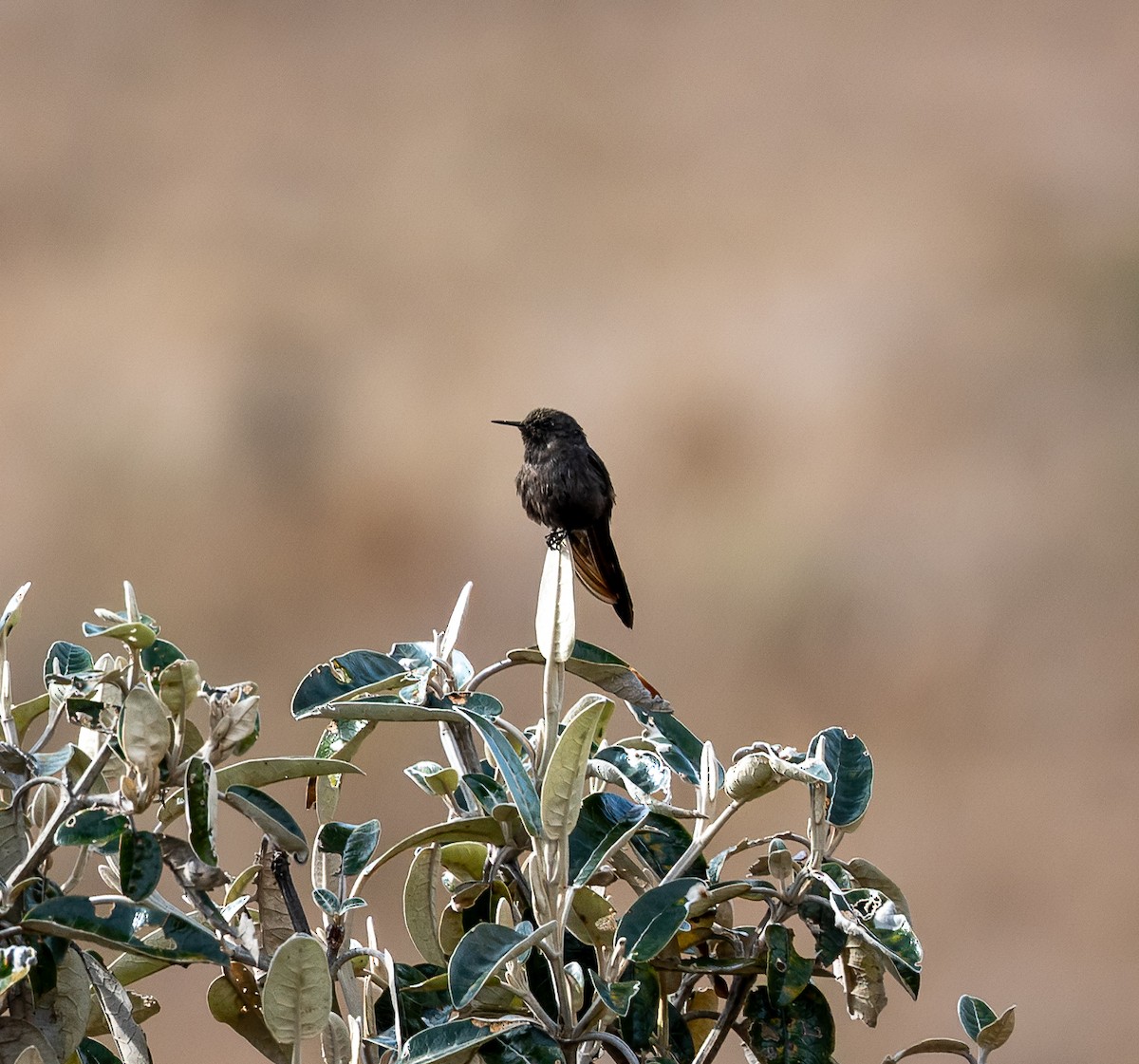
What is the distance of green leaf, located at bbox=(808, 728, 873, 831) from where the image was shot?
0.97 metres

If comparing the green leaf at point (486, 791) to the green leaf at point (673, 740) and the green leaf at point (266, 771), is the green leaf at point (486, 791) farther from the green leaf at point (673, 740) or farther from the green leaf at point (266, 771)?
the green leaf at point (673, 740)

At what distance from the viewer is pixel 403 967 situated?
95 centimetres

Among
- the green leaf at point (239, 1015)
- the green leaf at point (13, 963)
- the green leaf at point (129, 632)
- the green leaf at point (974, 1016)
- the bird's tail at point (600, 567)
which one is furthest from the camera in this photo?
the bird's tail at point (600, 567)

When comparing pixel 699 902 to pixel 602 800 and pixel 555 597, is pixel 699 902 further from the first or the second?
pixel 555 597

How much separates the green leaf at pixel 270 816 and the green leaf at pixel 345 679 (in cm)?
10

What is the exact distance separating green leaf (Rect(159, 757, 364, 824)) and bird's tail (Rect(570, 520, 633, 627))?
42.2 inches

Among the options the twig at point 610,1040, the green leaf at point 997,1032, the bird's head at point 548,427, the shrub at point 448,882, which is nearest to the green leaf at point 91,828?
the shrub at point 448,882

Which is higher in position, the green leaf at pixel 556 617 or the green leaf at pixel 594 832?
the green leaf at pixel 556 617

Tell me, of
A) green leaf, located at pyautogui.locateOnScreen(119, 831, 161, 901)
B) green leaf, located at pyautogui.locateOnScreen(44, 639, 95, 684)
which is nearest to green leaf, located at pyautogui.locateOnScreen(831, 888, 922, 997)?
green leaf, located at pyautogui.locateOnScreen(119, 831, 161, 901)

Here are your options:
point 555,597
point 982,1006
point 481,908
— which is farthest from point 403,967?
point 982,1006

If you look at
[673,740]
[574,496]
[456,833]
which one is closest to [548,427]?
[574,496]

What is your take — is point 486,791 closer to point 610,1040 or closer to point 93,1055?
point 610,1040

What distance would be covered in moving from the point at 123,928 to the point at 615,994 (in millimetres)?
307

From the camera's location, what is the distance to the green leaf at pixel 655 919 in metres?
0.85
